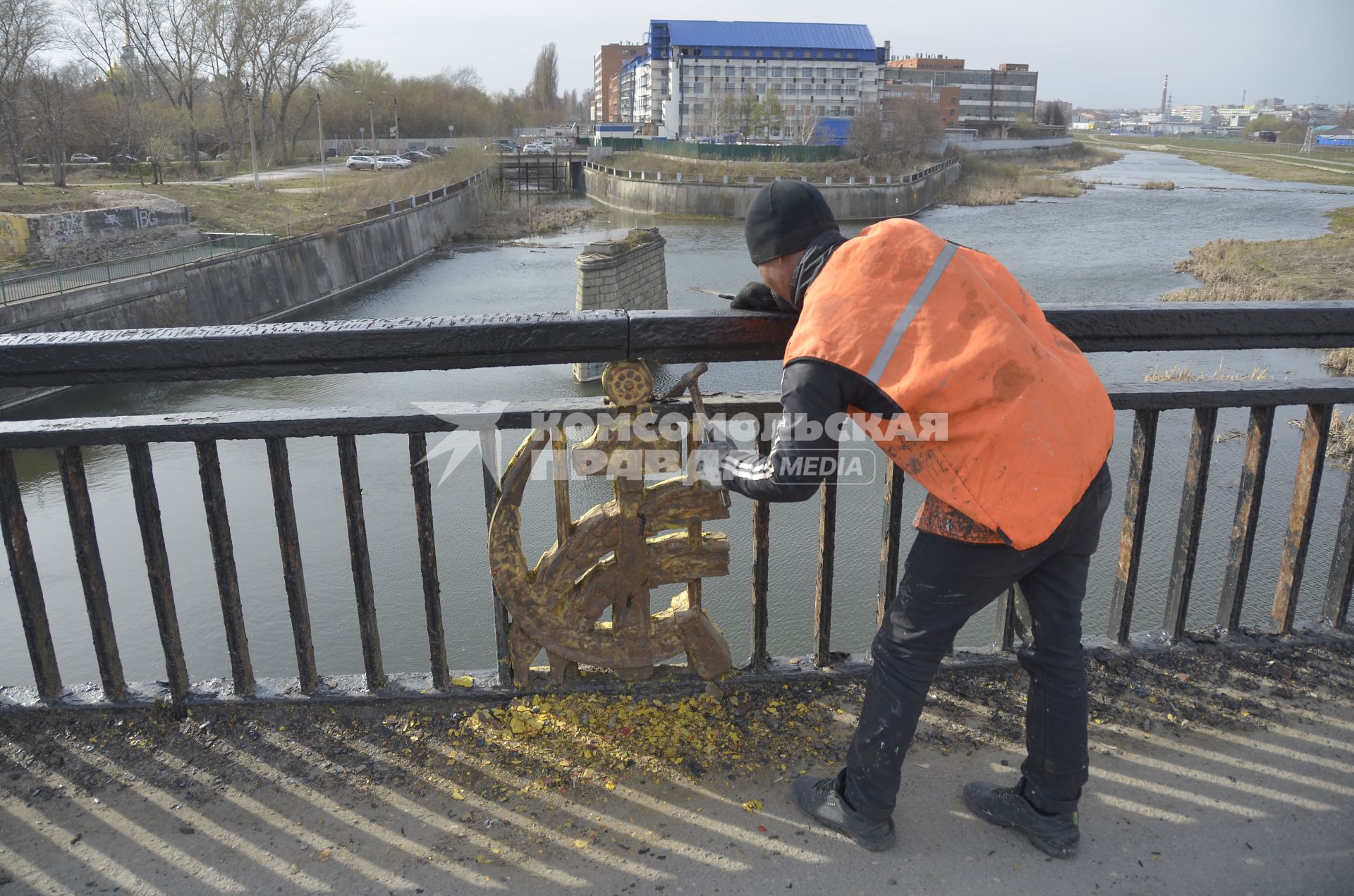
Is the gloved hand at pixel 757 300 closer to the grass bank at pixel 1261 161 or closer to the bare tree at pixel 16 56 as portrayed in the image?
the bare tree at pixel 16 56

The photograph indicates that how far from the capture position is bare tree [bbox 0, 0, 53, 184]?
100ft

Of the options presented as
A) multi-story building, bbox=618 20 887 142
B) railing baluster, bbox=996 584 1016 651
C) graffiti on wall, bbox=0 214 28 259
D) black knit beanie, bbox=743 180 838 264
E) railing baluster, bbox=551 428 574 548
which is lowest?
graffiti on wall, bbox=0 214 28 259

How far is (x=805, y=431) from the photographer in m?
1.79

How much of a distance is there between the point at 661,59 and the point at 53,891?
8998 cm

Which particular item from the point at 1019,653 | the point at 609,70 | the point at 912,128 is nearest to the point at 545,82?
the point at 609,70

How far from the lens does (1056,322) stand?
2.34 metres

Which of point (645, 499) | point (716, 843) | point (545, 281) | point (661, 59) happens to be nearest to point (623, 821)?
point (716, 843)

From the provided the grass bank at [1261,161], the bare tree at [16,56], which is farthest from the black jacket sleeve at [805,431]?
the grass bank at [1261,161]

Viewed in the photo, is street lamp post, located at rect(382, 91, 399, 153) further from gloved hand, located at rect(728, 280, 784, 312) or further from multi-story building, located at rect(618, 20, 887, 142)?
gloved hand, located at rect(728, 280, 784, 312)

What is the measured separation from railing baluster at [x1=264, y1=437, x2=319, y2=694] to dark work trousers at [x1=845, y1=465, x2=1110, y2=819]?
1.33 meters

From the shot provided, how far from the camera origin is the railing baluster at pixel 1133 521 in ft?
8.49

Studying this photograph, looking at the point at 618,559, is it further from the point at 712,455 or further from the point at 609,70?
the point at 609,70

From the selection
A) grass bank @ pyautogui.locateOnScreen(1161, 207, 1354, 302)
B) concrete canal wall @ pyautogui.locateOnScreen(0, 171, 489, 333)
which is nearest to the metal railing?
concrete canal wall @ pyautogui.locateOnScreen(0, 171, 489, 333)

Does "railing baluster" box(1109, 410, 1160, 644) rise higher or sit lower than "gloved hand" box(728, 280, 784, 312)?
lower
